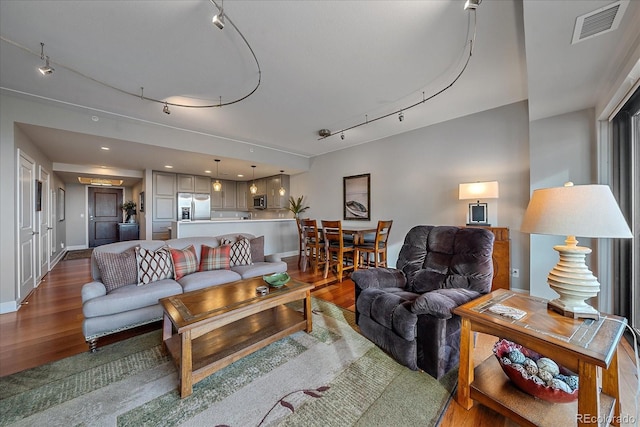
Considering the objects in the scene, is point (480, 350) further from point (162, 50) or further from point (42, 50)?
point (42, 50)

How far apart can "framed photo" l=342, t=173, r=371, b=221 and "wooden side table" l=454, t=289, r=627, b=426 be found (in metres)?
3.62

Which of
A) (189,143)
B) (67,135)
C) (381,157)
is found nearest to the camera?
(67,135)

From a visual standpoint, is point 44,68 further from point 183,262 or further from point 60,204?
point 60,204

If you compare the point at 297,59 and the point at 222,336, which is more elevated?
the point at 297,59

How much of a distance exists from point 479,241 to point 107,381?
A: 117 inches

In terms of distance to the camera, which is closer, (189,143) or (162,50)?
(162,50)

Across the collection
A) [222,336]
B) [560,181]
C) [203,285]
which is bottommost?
[222,336]

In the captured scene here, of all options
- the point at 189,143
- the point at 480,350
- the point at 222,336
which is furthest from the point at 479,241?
the point at 189,143

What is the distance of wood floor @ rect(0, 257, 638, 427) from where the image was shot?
1395 millimetres

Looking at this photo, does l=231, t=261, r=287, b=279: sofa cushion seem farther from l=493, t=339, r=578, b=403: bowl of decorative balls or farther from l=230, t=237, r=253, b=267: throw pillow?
l=493, t=339, r=578, b=403: bowl of decorative balls

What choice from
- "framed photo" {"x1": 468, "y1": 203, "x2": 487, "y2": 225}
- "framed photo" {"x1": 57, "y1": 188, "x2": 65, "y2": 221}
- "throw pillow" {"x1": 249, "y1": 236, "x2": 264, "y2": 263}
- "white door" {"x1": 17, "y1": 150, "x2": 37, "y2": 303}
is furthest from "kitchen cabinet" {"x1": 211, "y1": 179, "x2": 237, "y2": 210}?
"framed photo" {"x1": 468, "y1": 203, "x2": 487, "y2": 225}

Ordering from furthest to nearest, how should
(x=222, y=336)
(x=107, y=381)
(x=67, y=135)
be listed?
(x=67, y=135)
(x=222, y=336)
(x=107, y=381)

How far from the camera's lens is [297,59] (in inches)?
92.8

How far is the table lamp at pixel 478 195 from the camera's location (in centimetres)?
325
